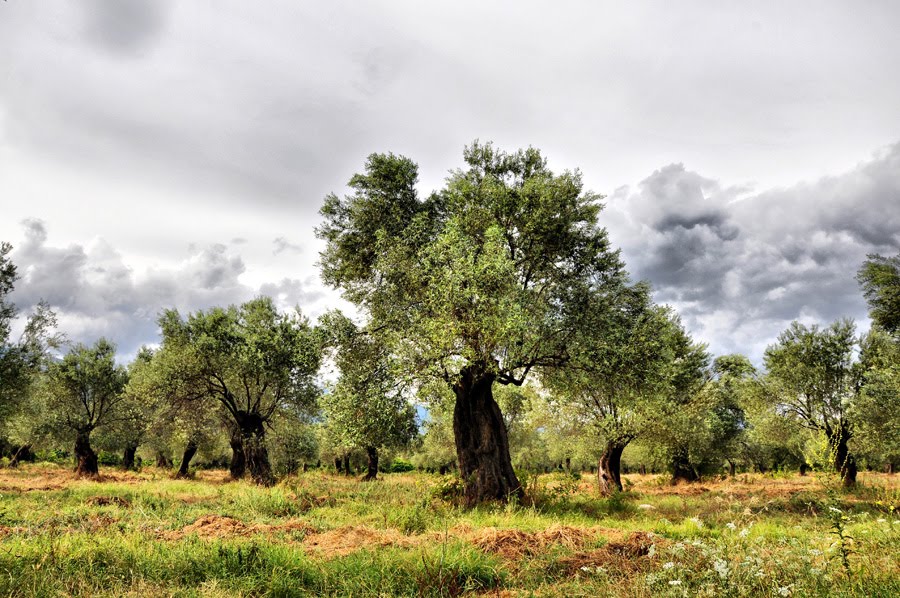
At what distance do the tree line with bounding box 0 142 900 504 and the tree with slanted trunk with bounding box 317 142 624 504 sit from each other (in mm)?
70

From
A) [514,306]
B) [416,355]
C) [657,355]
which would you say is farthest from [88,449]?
[657,355]

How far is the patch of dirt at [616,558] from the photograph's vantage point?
8.12 m

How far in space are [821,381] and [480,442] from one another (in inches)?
1054

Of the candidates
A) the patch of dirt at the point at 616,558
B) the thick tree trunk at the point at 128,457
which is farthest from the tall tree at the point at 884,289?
the thick tree trunk at the point at 128,457

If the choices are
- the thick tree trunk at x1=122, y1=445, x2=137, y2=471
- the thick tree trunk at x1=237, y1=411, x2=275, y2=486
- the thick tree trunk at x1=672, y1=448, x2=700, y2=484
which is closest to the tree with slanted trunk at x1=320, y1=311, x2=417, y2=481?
the thick tree trunk at x1=237, y1=411, x2=275, y2=486

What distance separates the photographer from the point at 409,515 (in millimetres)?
13297

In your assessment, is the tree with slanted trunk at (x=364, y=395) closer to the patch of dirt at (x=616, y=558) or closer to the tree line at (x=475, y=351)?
the tree line at (x=475, y=351)

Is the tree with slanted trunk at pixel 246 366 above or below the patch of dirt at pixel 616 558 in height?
above

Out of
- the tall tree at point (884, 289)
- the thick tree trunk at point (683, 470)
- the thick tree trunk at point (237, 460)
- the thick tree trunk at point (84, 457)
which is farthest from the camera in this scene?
the thick tree trunk at point (683, 470)

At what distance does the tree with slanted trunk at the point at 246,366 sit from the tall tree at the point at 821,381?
32.0m

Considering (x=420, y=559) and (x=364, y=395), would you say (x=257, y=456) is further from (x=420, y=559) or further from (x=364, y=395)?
(x=420, y=559)

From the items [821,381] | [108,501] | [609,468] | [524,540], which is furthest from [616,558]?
[821,381]

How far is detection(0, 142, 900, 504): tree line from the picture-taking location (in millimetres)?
16438

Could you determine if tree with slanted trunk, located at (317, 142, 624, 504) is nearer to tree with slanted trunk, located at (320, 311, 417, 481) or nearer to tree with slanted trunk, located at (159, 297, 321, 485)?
tree with slanted trunk, located at (320, 311, 417, 481)
